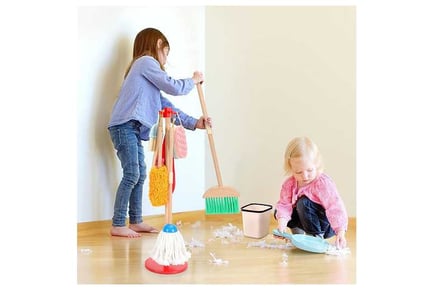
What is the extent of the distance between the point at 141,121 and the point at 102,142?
0.22m

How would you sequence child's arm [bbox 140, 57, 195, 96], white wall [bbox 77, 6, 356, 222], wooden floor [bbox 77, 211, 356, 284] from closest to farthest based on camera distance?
wooden floor [bbox 77, 211, 356, 284] < child's arm [bbox 140, 57, 195, 96] < white wall [bbox 77, 6, 356, 222]

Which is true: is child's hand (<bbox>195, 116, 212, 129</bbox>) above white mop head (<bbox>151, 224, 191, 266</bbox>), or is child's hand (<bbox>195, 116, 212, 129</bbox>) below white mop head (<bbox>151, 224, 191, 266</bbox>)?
above

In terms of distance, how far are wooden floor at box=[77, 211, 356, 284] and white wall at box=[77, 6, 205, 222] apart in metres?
0.17

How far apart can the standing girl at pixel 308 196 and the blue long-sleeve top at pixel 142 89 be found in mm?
488

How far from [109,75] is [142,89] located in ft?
0.66

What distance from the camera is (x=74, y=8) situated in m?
1.15

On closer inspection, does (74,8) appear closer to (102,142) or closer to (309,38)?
(102,142)

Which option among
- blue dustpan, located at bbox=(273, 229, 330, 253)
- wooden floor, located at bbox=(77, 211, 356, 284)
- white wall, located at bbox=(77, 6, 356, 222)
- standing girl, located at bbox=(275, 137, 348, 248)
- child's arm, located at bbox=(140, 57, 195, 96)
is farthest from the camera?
white wall, located at bbox=(77, 6, 356, 222)

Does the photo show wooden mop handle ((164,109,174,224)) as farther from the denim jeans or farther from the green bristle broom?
the denim jeans

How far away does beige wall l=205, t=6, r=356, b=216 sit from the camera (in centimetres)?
200

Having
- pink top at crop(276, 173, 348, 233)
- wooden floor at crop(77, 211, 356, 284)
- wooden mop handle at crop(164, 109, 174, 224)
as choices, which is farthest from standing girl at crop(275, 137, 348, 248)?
wooden mop handle at crop(164, 109, 174, 224)

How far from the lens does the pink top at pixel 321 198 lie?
1625mm

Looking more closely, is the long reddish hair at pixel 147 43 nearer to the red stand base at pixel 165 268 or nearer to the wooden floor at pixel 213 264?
the wooden floor at pixel 213 264

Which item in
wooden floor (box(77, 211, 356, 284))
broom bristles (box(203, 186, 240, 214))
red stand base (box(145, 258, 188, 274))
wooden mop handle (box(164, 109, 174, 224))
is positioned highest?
wooden mop handle (box(164, 109, 174, 224))
